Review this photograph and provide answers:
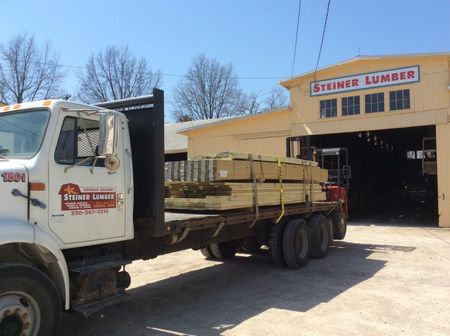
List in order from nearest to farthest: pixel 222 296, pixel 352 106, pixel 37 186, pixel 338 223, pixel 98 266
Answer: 1. pixel 37 186
2. pixel 98 266
3. pixel 222 296
4. pixel 338 223
5. pixel 352 106

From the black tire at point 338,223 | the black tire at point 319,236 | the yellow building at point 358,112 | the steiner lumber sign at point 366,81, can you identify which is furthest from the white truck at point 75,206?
the steiner lumber sign at point 366,81

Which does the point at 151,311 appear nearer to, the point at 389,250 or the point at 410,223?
the point at 389,250

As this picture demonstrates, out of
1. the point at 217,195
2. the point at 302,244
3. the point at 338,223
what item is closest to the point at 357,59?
the point at 338,223

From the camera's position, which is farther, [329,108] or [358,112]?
[329,108]

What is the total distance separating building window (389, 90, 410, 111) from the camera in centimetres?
1784

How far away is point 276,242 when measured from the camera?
939cm

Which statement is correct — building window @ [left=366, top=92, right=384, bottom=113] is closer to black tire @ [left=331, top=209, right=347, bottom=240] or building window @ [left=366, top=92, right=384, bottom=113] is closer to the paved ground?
black tire @ [left=331, top=209, right=347, bottom=240]

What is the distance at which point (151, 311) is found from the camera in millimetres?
6684

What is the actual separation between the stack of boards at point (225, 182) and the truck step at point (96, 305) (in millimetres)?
2375

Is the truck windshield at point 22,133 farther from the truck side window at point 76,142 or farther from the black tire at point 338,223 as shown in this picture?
the black tire at point 338,223

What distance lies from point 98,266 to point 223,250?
570 cm

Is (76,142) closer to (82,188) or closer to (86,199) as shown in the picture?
(82,188)

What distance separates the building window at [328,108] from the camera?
19438 millimetres

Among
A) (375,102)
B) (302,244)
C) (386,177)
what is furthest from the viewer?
(386,177)
